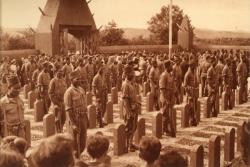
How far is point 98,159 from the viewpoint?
13.9ft

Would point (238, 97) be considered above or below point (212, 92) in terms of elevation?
below

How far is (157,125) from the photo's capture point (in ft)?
31.3

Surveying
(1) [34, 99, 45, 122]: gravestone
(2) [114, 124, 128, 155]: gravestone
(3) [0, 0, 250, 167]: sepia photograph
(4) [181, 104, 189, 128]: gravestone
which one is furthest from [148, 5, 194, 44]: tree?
(2) [114, 124, 128, 155]: gravestone

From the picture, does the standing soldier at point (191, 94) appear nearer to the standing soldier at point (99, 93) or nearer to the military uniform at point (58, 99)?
the standing soldier at point (99, 93)

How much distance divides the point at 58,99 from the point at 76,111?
230 cm

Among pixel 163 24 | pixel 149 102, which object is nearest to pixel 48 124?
pixel 149 102

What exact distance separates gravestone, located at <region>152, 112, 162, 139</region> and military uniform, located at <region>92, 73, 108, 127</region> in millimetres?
1869

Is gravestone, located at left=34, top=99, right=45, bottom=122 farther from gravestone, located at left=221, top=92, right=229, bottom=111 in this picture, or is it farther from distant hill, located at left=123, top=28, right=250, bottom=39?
distant hill, located at left=123, top=28, right=250, bottom=39

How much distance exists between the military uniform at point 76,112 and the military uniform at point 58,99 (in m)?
2.02

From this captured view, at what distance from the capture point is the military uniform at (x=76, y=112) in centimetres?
754

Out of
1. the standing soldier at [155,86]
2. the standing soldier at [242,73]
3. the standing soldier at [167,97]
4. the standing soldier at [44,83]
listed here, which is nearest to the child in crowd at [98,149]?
the standing soldier at [167,97]

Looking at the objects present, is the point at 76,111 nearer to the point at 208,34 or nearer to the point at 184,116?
the point at 184,116

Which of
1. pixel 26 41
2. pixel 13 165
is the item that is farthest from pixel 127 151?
pixel 26 41

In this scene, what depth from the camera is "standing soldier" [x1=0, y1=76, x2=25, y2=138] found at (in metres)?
6.54
